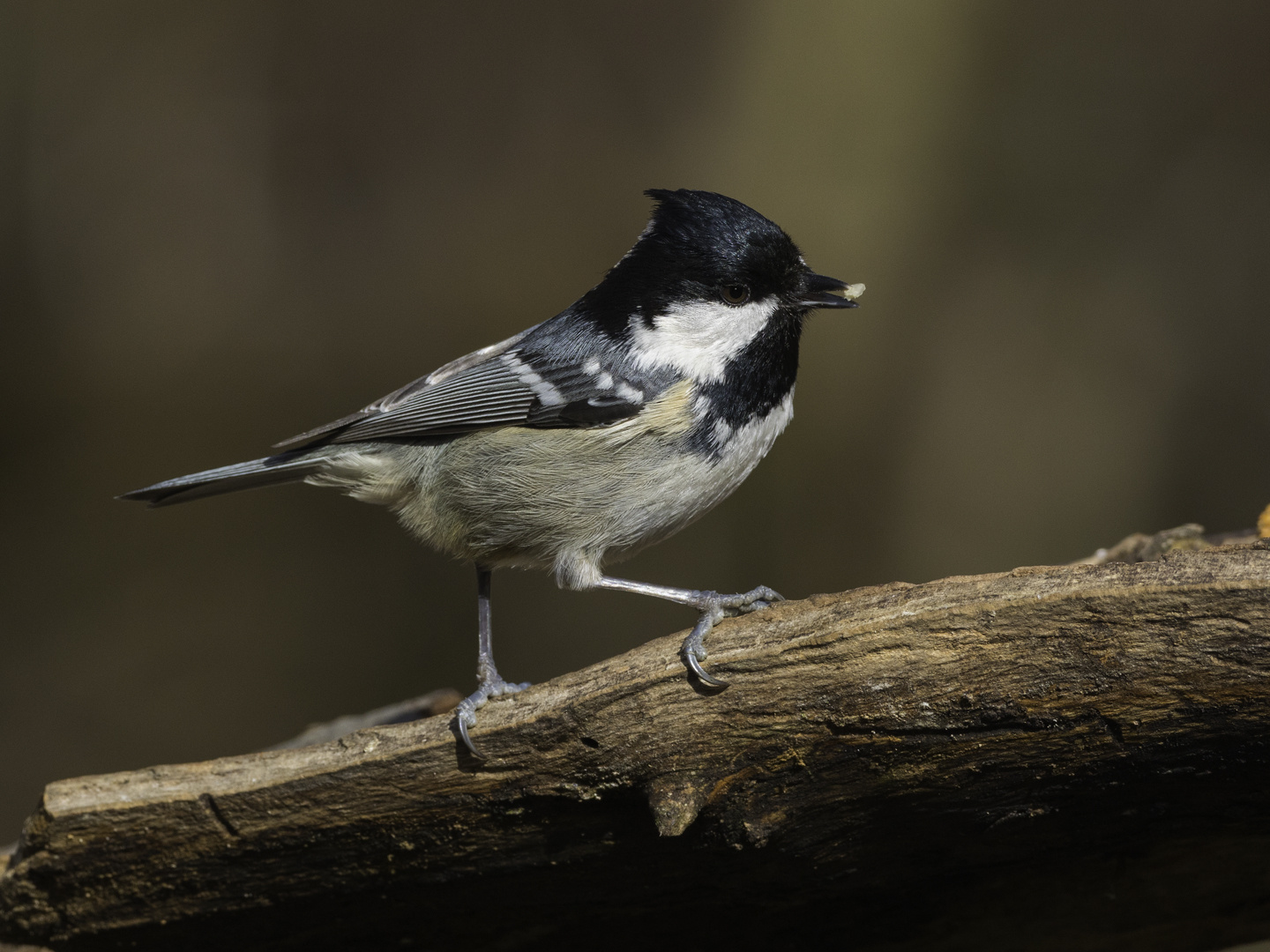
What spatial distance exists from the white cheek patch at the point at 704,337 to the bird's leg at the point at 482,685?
0.83 metres

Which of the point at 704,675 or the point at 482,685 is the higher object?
the point at 704,675

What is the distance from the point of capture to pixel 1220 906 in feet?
6.46

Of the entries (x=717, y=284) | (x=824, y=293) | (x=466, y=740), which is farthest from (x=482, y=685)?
(x=824, y=293)

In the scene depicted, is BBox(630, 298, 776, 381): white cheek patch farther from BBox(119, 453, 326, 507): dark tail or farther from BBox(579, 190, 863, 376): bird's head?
BBox(119, 453, 326, 507): dark tail

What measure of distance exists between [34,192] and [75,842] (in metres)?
3.65

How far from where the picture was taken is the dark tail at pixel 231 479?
2.55m

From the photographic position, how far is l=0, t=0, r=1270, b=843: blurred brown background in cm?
450

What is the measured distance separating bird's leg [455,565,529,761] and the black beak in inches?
45.0

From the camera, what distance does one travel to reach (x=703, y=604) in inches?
81.7

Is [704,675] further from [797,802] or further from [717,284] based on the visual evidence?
[717,284]

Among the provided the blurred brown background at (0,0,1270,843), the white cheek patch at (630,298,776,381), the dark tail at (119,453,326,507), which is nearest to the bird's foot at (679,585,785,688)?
the white cheek patch at (630,298,776,381)

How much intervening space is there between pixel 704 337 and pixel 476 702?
39.8 inches

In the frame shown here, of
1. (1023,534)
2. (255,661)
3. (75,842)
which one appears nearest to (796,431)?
(1023,534)

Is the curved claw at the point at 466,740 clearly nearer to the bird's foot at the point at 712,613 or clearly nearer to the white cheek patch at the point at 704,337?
the bird's foot at the point at 712,613
